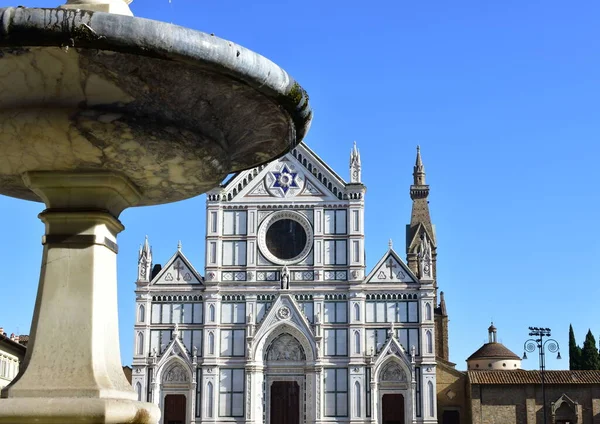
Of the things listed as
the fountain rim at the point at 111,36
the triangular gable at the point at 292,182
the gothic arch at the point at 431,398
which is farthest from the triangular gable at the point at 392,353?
the fountain rim at the point at 111,36

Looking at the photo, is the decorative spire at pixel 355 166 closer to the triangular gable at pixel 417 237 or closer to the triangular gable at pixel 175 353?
the triangular gable at pixel 175 353

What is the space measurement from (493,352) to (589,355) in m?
6.36

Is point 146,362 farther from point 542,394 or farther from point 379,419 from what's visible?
point 542,394

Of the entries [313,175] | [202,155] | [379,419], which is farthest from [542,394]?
[202,155]

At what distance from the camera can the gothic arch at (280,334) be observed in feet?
137

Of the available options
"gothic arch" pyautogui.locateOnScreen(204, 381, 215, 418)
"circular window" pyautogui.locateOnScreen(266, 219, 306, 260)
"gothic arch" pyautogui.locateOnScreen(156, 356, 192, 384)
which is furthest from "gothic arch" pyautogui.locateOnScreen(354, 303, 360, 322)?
"gothic arch" pyautogui.locateOnScreen(156, 356, 192, 384)

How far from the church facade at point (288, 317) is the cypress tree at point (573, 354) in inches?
789

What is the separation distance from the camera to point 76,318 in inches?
336

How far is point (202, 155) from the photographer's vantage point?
9.00 meters

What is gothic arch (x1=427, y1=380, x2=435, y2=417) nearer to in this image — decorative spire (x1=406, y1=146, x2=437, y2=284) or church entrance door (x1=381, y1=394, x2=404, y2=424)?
church entrance door (x1=381, y1=394, x2=404, y2=424)

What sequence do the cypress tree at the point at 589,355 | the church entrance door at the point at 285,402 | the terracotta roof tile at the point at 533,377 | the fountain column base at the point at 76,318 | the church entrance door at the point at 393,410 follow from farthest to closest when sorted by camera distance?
the cypress tree at the point at 589,355 → the terracotta roof tile at the point at 533,377 → the church entrance door at the point at 285,402 → the church entrance door at the point at 393,410 → the fountain column base at the point at 76,318

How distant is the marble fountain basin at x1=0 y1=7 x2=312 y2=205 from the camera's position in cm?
725

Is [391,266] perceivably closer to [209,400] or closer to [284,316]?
[284,316]

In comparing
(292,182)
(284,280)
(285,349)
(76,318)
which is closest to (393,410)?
(285,349)
